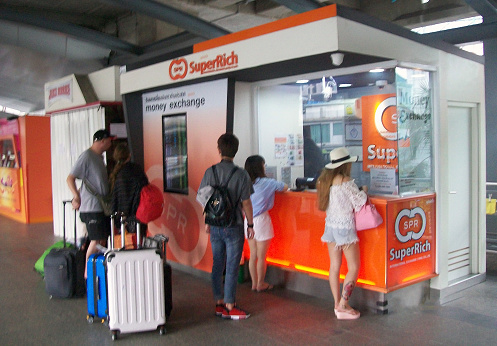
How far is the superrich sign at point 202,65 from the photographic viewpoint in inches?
196

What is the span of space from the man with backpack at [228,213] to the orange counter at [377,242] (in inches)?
36.3

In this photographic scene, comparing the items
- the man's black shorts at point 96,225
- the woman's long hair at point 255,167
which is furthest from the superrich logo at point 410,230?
the man's black shorts at point 96,225

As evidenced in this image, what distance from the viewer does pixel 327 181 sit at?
14.9ft

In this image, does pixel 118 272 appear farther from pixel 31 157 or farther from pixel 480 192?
pixel 31 157

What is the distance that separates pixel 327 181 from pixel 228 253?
1.08 meters

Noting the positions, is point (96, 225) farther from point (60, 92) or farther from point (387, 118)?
point (60, 92)

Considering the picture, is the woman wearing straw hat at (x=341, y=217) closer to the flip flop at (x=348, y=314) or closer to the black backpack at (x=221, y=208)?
the flip flop at (x=348, y=314)

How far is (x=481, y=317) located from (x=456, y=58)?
259cm

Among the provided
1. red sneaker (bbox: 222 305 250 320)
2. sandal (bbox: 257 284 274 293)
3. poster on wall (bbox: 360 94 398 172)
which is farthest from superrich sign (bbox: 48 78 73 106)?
red sneaker (bbox: 222 305 250 320)

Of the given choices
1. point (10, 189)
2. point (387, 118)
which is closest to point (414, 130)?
point (387, 118)

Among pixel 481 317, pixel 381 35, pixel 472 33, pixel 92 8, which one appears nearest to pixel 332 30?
pixel 381 35

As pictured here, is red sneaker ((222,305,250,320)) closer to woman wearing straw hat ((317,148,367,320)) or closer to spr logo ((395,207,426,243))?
woman wearing straw hat ((317,148,367,320))

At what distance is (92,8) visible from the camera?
14805 mm

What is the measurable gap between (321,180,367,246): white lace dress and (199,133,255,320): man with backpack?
2.41ft
